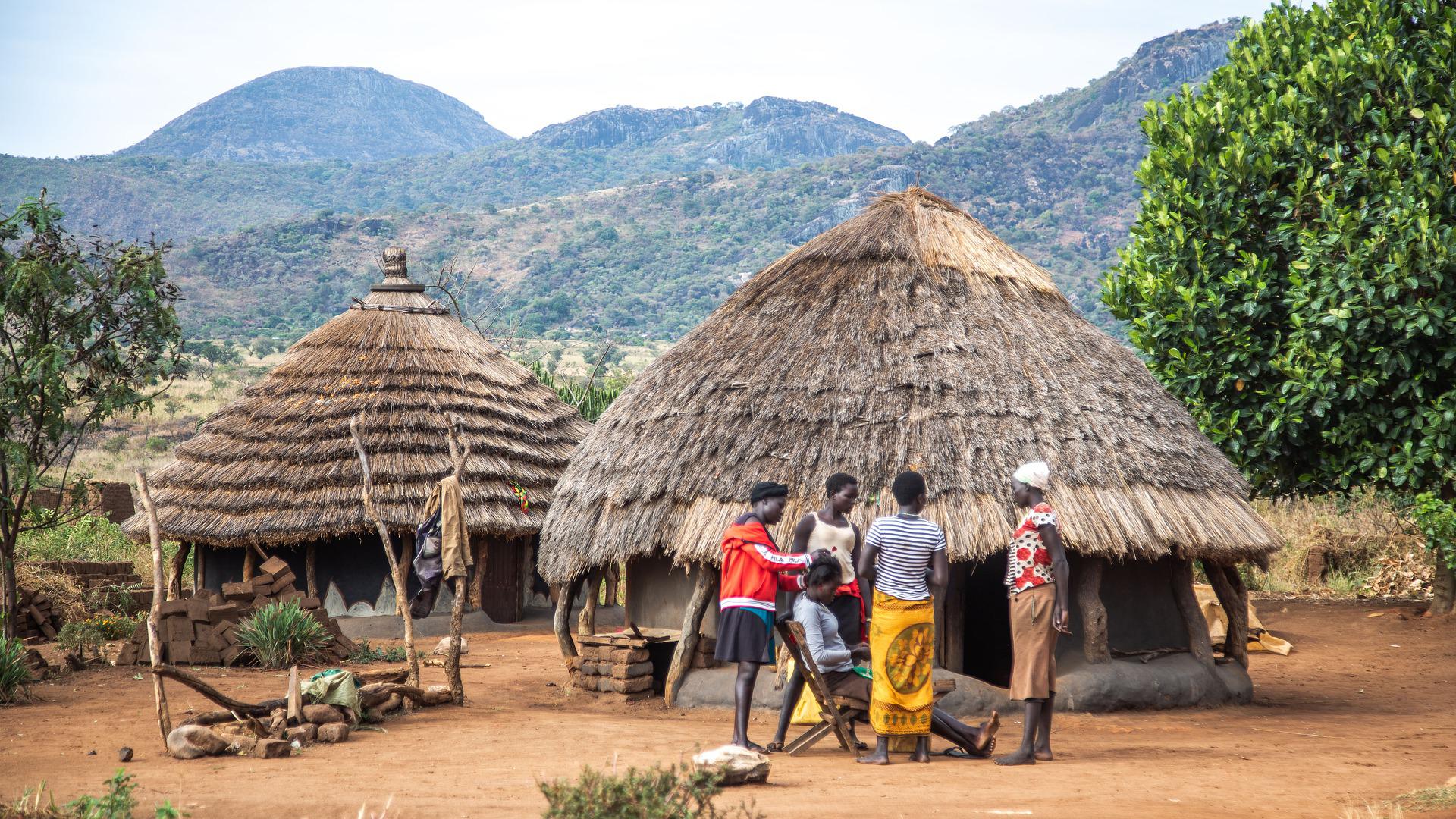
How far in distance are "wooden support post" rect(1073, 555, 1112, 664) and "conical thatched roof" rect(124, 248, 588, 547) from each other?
779 cm

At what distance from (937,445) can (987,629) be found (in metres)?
2.87

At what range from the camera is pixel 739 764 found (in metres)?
6.31

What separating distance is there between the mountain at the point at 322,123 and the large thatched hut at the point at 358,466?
112004 millimetres

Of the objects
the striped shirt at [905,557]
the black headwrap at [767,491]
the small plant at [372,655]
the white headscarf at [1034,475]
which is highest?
the white headscarf at [1034,475]

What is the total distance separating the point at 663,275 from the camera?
2437 inches

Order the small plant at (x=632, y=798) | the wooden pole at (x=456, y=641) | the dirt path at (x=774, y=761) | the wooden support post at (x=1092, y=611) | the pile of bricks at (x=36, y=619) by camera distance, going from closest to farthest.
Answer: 1. the small plant at (x=632, y=798)
2. the dirt path at (x=774, y=761)
3. the wooden support post at (x=1092, y=611)
4. the wooden pole at (x=456, y=641)
5. the pile of bricks at (x=36, y=619)

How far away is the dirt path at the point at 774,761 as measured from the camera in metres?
6.07

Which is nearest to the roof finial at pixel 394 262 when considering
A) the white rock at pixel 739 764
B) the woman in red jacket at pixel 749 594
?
the woman in red jacket at pixel 749 594

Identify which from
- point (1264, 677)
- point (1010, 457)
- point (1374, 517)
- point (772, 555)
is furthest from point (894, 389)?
point (1374, 517)

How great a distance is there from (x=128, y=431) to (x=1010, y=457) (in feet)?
108

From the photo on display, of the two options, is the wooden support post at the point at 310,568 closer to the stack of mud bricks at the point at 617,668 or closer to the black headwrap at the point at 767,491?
the stack of mud bricks at the point at 617,668

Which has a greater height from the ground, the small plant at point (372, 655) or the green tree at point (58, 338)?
the green tree at point (58, 338)

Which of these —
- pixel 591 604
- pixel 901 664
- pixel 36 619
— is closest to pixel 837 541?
pixel 901 664

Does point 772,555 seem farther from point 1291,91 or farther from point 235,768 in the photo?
point 1291,91
